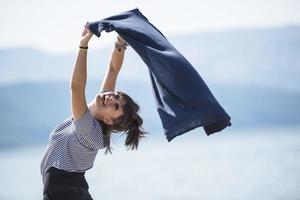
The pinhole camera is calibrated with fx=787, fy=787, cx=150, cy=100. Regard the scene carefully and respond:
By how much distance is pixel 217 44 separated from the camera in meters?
88.8

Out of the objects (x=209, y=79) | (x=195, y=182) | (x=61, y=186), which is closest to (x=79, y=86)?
(x=61, y=186)

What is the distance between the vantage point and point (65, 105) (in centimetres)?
7069

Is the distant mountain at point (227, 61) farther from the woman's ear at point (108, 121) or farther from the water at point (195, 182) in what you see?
the woman's ear at point (108, 121)

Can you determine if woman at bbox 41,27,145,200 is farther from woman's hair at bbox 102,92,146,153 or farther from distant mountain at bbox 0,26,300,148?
distant mountain at bbox 0,26,300,148

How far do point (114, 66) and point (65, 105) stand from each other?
67.3 m

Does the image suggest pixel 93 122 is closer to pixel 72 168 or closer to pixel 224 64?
pixel 72 168

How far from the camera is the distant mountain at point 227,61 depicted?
79.5 meters

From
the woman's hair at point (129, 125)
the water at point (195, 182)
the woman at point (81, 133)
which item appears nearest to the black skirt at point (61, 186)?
the woman at point (81, 133)

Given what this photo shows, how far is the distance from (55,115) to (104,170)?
Result: 5432 cm

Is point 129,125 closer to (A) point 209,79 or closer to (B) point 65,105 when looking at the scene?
(B) point 65,105

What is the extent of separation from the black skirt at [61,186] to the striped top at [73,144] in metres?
0.03

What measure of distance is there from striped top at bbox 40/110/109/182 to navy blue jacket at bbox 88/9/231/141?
30cm

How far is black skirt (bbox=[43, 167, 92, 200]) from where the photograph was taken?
3.42 meters

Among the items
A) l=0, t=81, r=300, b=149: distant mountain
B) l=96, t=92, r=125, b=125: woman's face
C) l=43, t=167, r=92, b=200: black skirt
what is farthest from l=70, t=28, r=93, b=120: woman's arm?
l=0, t=81, r=300, b=149: distant mountain
